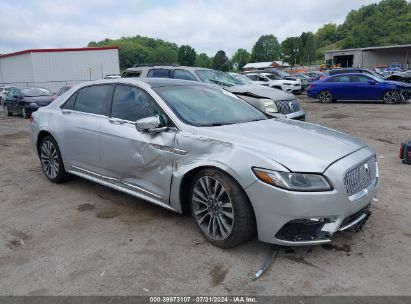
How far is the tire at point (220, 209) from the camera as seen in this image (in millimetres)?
3412

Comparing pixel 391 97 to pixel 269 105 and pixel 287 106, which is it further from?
pixel 269 105

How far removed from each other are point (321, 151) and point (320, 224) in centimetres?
65

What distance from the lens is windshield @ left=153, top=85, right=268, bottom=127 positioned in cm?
415

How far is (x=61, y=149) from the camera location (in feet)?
18.0

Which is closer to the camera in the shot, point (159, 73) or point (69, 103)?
point (69, 103)

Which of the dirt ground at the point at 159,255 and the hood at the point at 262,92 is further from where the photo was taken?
the hood at the point at 262,92

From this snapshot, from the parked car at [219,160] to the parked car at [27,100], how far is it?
39.3 ft

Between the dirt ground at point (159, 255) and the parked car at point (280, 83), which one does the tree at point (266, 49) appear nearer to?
the parked car at point (280, 83)

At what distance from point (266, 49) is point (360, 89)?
457ft

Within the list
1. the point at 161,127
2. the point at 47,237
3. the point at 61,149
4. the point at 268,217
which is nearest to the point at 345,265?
the point at 268,217

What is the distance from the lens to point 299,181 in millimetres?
3197

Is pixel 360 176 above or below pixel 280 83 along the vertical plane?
below

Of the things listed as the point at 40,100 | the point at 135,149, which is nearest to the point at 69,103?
the point at 135,149

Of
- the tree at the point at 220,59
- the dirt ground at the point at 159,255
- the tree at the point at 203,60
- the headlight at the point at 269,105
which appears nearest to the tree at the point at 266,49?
the tree at the point at 220,59
